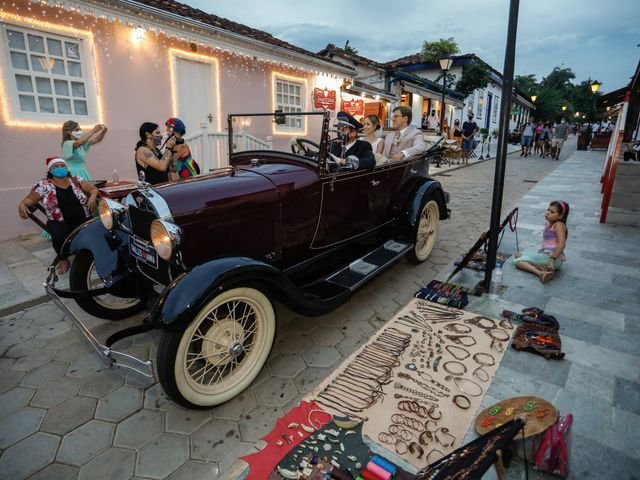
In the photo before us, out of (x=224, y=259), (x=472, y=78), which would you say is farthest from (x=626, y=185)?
(x=472, y=78)

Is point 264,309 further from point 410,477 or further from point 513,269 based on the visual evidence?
point 513,269

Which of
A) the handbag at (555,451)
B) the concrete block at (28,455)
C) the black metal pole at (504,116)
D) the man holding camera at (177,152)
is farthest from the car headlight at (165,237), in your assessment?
the black metal pole at (504,116)

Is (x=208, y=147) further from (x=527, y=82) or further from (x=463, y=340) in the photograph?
(x=527, y=82)

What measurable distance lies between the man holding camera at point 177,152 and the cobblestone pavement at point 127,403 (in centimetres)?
220

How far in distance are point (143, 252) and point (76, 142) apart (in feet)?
11.6

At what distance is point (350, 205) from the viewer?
3.70 m

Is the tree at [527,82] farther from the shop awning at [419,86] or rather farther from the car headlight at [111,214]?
the car headlight at [111,214]

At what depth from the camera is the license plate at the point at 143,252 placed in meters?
2.54

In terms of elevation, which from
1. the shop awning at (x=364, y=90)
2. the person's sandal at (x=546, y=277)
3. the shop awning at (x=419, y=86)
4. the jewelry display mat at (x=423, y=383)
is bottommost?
the jewelry display mat at (x=423, y=383)

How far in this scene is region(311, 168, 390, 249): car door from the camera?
3.37 m

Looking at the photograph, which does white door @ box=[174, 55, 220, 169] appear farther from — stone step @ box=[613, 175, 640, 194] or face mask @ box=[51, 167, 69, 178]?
stone step @ box=[613, 175, 640, 194]

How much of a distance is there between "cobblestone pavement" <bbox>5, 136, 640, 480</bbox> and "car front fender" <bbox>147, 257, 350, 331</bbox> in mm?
668

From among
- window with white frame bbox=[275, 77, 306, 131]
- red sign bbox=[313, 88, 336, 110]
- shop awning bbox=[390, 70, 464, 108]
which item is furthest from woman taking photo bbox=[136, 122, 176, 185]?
shop awning bbox=[390, 70, 464, 108]

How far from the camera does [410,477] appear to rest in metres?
1.78
